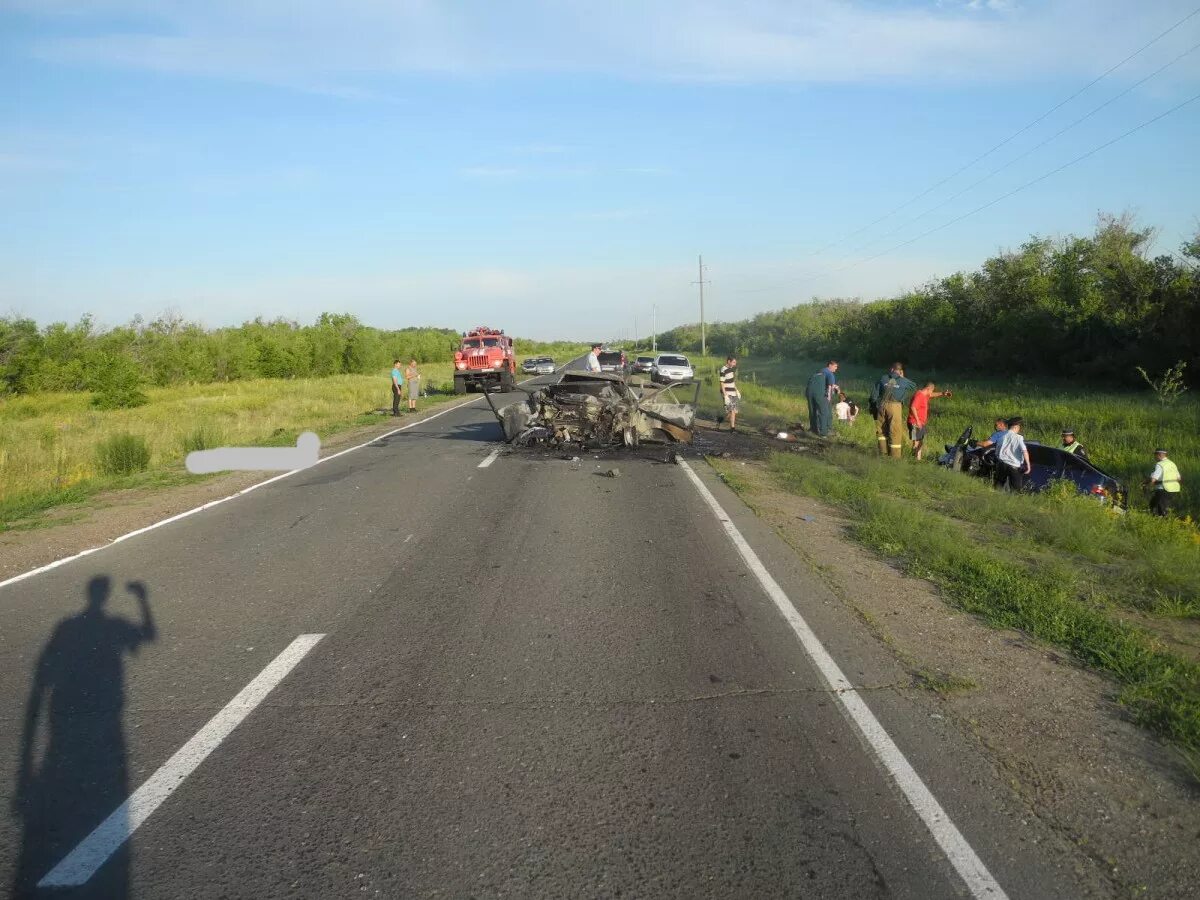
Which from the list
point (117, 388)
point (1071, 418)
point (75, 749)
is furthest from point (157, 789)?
point (117, 388)

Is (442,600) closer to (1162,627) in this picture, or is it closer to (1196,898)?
(1196,898)

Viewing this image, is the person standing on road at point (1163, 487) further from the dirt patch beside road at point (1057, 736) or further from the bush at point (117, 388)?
the bush at point (117, 388)

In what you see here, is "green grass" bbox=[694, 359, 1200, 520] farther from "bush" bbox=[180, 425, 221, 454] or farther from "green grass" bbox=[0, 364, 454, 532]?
"bush" bbox=[180, 425, 221, 454]

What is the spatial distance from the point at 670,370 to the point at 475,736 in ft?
118

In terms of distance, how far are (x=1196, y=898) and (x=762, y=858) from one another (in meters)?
1.54

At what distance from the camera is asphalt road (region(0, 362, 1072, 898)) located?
10.5 feet

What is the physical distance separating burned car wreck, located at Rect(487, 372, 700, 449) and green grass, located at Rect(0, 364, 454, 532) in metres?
6.22

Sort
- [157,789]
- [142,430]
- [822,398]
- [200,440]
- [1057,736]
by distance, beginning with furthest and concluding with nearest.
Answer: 1. [142,430]
2. [200,440]
3. [822,398]
4. [1057,736]
5. [157,789]

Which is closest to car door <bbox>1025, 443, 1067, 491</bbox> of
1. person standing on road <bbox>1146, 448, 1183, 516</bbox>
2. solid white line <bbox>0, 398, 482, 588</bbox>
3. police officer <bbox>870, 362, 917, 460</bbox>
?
person standing on road <bbox>1146, 448, 1183, 516</bbox>

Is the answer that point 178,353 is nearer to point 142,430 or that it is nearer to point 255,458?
point 142,430

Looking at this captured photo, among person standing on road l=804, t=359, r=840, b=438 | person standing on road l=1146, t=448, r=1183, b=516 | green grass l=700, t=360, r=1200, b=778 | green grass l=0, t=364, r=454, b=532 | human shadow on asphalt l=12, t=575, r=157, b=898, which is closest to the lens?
human shadow on asphalt l=12, t=575, r=157, b=898

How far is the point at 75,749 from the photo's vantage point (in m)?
4.18

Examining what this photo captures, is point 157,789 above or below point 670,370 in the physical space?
below

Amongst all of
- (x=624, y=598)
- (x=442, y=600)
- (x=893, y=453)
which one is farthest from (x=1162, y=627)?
(x=893, y=453)
